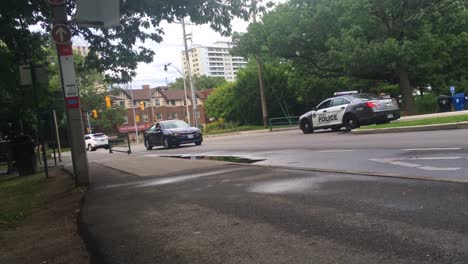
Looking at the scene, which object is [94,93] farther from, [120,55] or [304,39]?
[120,55]

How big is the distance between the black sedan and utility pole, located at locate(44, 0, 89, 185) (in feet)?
47.9

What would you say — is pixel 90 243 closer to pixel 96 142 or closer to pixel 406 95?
pixel 406 95

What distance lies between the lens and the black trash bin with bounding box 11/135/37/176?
16.9 m

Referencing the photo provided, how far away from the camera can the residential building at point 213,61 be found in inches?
4609

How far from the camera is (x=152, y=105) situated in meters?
94.9

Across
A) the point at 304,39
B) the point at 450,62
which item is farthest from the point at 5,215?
the point at 450,62

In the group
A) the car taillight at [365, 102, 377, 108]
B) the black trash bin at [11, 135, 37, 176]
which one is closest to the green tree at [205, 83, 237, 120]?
the car taillight at [365, 102, 377, 108]

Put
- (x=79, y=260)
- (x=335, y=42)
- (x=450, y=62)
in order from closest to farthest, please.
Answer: (x=79, y=260) → (x=335, y=42) → (x=450, y=62)

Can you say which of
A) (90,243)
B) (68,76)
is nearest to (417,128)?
(68,76)

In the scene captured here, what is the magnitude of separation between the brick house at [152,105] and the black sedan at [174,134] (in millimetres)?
68576

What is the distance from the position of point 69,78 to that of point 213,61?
125754mm

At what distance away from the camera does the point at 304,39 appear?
106 feet

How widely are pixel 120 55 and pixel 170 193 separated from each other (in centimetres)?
971

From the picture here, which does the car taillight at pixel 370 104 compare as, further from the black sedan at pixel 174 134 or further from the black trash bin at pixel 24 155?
the black trash bin at pixel 24 155
